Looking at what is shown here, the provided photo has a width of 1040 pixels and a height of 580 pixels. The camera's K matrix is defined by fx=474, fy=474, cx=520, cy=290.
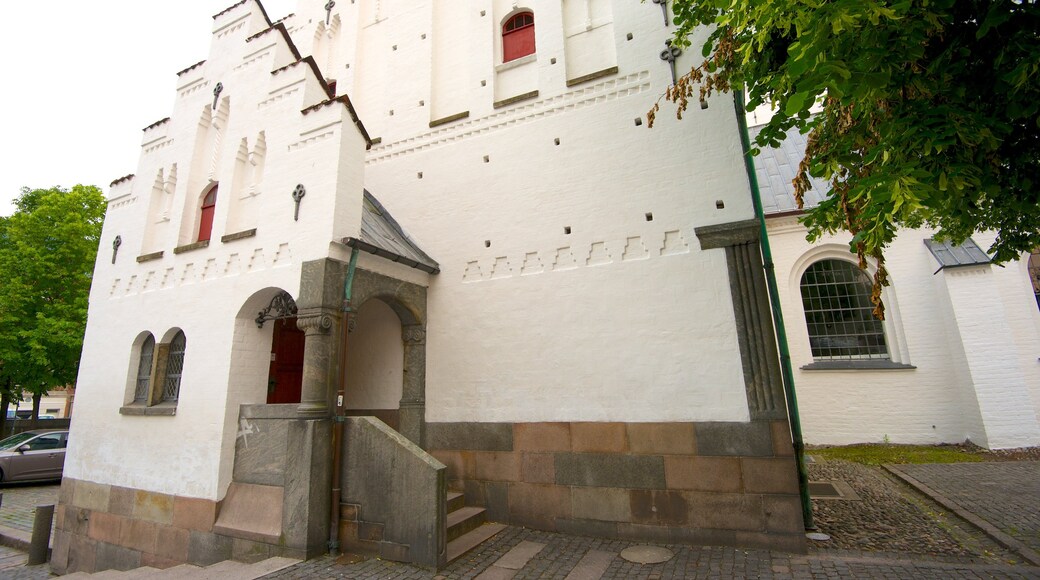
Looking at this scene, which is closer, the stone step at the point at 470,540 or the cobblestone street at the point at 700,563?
the cobblestone street at the point at 700,563

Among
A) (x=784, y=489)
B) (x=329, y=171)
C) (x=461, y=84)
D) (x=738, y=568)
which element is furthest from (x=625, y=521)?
(x=461, y=84)

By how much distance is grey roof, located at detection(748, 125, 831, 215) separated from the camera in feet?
44.2

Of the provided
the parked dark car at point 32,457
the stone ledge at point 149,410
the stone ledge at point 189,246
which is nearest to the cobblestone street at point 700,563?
the stone ledge at point 149,410

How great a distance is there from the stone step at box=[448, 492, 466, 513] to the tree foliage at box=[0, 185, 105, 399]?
55.0ft

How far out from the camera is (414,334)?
312 inches

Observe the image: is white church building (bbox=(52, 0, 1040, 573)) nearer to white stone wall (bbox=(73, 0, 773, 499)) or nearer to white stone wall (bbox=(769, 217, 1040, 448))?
white stone wall (bbox=(73, 0, 773, 499))

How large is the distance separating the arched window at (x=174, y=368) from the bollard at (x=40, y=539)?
350 cm

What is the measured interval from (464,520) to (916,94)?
6.57 meters

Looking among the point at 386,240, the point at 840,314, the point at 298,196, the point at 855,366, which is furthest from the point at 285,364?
the point at 840,314

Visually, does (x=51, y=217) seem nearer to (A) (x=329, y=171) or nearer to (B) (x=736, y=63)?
(A) (x=329, y=171)

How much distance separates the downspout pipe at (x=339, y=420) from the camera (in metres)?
5.66

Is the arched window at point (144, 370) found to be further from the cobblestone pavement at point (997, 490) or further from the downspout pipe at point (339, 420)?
the cobblestone pavement at point (997, 490)

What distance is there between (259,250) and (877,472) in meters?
11.9

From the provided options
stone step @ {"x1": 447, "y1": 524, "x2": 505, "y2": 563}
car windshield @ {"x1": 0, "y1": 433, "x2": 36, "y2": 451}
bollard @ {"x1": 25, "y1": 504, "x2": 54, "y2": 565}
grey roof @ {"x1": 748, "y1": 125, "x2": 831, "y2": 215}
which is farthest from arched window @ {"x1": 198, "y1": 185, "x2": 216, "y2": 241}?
grey roof @ {"x1": 748, "y1": 125, "x2": 831, "y2": 215}
